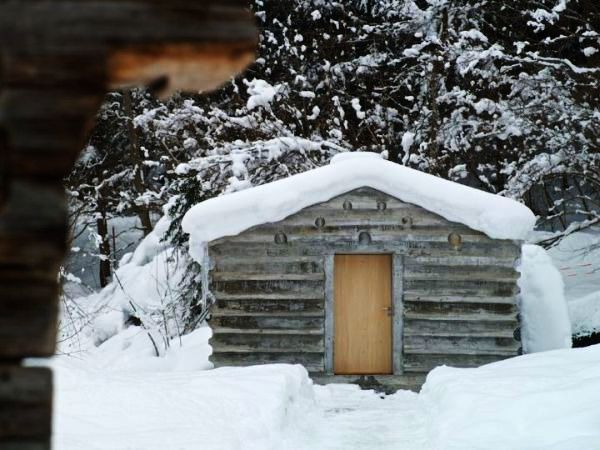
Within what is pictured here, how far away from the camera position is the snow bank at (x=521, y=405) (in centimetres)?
732

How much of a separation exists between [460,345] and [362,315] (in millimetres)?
1565

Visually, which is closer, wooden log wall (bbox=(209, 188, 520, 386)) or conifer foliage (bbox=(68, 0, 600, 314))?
wooden log wall (bbox=(209, 188, 520, 386))

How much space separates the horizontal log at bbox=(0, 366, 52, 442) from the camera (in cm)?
157

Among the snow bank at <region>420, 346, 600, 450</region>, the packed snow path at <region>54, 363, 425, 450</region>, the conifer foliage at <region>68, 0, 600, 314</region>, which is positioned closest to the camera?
the snow bank at <region>420, 346, 600, 450</region>

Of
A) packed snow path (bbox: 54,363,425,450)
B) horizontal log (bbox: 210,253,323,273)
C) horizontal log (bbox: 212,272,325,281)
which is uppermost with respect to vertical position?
horizontal log (bbox: 210,253,323,273)

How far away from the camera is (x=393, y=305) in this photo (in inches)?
543

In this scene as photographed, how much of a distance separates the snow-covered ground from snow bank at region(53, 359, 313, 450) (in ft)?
0.04

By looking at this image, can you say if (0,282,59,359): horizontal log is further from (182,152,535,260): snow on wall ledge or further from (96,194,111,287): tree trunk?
(96,194,111,287): tree trunk

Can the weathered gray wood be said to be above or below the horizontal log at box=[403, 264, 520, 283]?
below

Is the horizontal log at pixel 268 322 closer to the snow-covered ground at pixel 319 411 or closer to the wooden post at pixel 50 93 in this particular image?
the snow-covered ground at pixel 319 411

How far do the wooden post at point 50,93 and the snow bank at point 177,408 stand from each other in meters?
5.66

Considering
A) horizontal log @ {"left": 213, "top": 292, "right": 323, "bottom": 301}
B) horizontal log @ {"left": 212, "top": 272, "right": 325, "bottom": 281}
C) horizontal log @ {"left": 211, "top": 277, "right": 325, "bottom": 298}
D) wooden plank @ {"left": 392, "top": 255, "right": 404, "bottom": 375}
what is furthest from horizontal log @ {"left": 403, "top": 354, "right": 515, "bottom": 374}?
horizontal log @ {"left": 211, "top": 277, "right": 325, "bottom": 298}

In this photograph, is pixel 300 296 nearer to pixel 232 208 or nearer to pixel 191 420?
pixel 232 208

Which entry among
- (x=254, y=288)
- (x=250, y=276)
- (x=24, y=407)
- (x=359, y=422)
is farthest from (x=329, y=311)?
(x=24, y=407)
